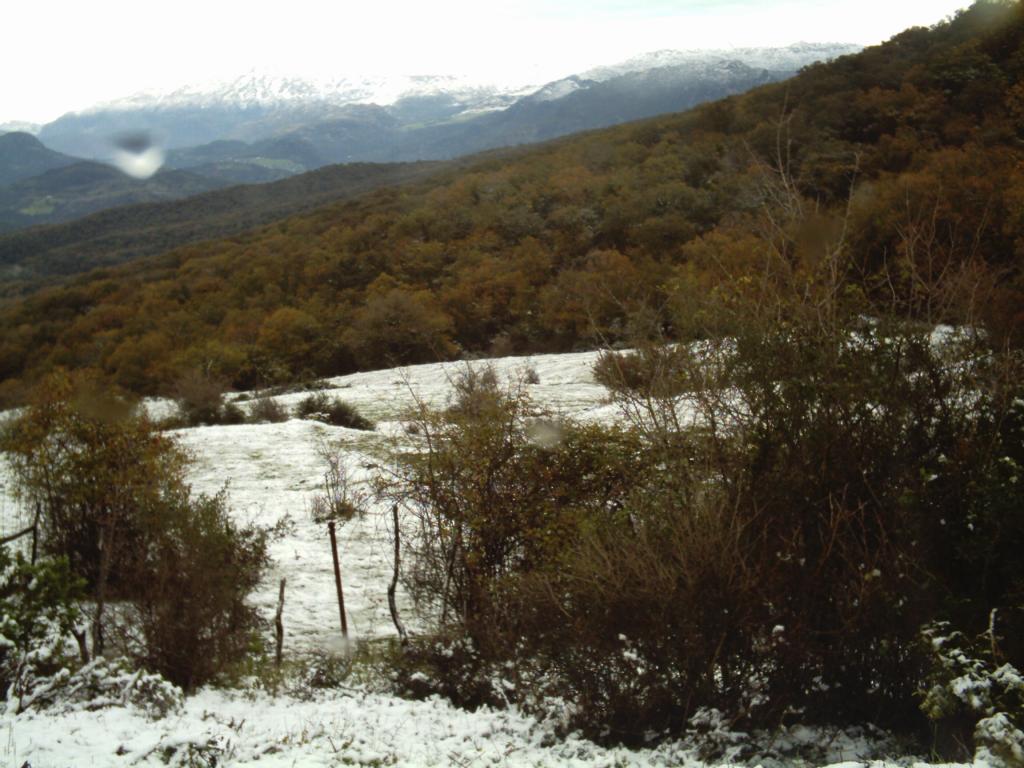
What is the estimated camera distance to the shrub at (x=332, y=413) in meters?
16.8

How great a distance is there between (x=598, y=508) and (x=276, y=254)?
140 ft

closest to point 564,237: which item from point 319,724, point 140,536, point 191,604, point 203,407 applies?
point 203,407

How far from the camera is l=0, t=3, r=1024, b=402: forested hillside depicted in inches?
973

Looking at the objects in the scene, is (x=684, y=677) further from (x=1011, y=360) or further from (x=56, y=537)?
(x=56, y=537)

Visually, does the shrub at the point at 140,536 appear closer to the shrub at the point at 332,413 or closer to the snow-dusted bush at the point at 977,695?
the snow-dusted bush at the point at 977,695

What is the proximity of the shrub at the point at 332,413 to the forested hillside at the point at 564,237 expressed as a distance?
606cm

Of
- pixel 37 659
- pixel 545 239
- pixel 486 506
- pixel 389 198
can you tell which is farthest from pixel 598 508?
pixel 389 198

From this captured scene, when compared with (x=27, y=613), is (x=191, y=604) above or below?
below

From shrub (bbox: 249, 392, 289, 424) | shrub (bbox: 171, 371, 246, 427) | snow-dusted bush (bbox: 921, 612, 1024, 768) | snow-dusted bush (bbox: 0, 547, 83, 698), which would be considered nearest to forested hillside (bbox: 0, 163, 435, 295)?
shrub (bbox: 171, 371, 246, 427)

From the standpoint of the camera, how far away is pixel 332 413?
56.5ft

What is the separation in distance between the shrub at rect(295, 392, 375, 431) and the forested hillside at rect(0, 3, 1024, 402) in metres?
6.06

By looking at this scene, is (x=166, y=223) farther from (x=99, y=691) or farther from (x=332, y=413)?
(x=99, y=691)

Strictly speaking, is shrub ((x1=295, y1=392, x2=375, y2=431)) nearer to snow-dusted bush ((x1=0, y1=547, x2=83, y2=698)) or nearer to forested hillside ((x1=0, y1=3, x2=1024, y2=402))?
forested hillside ((x1=0, y1=3, x2=1024, y2=402))

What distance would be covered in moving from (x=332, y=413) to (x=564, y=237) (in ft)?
70.5
